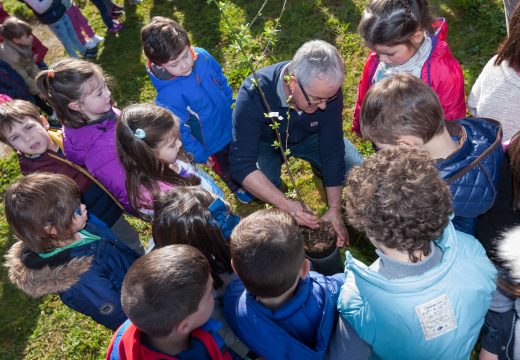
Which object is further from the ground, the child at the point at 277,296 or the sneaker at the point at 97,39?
the child at the point at 277,296

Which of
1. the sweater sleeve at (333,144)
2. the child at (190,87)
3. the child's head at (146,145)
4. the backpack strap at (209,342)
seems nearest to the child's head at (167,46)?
the child at (190,87)

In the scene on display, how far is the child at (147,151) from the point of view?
250cm

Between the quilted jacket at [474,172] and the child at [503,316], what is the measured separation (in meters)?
0.18

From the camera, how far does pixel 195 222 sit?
2193 mm

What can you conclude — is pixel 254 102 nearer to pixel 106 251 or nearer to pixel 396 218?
pixel 106 251

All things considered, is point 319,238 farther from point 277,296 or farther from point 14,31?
point 14,31

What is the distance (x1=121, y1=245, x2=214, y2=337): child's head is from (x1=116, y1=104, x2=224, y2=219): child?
648 millimetres

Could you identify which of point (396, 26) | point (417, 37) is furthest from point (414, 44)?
point (396, 26)

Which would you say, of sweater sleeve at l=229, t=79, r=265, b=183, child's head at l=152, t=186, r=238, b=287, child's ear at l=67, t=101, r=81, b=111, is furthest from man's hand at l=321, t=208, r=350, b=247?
child's ear at l=67, t=101, r=81, b=111

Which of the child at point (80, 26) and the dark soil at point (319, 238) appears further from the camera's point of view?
the child at point (80, 26)

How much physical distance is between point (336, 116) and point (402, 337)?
1693mm

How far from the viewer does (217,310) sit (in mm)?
2258

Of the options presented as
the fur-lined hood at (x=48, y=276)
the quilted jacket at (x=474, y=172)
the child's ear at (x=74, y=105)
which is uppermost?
the quilted jacket at (x=474, y=172)

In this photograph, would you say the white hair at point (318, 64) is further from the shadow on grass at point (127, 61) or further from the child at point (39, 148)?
the shadow on grass at point (127, 61)
